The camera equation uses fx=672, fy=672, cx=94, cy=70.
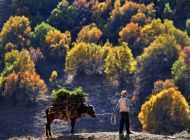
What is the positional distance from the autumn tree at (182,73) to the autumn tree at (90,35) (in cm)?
3584

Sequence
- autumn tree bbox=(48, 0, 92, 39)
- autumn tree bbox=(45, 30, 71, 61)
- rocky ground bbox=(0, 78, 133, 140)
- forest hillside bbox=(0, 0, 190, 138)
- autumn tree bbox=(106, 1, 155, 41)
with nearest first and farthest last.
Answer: rocky ground bbox=(0, 78, 133, 140) → forest hillside bbox=(0, 0, 190, 138) → autumn tree bbox=(45, 30, 71, 61) → autumn tree bbox=(106, 1, 155, 41) → autumn tree bbox=(48, 0, 92, 39)

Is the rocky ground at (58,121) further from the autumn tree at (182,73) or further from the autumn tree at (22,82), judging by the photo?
the autumn tree at (182,73)

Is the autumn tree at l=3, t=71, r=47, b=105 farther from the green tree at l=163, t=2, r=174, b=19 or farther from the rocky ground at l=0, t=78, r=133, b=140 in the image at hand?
the green tree at l=163, t=2, r=174, b=19

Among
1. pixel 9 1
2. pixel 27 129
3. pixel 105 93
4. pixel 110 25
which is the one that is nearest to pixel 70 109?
pixel 27 129

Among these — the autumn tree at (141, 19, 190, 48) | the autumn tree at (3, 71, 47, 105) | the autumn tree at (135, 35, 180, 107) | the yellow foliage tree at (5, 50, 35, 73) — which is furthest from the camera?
the autumn tree at (141, 19, 190, 48)

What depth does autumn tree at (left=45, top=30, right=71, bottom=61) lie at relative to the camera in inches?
6181

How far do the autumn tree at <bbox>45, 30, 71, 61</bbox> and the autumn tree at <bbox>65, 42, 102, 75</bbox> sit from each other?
42.8 ft

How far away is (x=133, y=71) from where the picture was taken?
5364 inches

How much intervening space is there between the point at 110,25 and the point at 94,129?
61.9 meters

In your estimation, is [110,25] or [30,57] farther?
[110,25]

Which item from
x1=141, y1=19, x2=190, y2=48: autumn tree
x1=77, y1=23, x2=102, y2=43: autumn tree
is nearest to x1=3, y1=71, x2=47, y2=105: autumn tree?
x1=77, y1=23, x2=102, y2=43: autumn tree

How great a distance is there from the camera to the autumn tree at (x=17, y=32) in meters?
170

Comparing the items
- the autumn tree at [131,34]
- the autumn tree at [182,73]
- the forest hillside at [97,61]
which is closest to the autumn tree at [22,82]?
the forest hillside at [97,61]

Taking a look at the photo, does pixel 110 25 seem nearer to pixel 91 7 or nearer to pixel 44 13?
pixel 91 7
